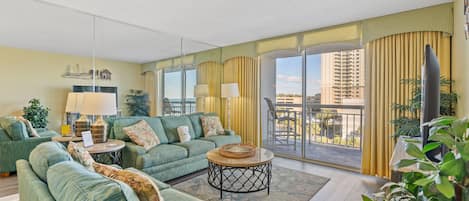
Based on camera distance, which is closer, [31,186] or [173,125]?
[31,186]

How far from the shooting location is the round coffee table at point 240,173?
2.70 m

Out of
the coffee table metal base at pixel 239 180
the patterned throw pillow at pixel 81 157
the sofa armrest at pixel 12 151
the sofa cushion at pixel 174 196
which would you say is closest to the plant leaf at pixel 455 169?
the sofa cushion at pixel 174 196

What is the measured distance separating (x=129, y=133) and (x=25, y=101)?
4.51 feet

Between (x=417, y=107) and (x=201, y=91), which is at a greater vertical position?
(x=201, y=91)

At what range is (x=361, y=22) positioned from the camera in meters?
3.75

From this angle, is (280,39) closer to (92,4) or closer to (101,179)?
(92,4)

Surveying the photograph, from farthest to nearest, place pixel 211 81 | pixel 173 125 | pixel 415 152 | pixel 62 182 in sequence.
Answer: pixel 211 81, pixel 173 125, pixel 62 182, pixel 415 152

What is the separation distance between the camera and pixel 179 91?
4918 mm

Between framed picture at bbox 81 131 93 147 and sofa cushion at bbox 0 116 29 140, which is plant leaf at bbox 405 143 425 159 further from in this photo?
sofa cushion at bbox 0 116 29 140

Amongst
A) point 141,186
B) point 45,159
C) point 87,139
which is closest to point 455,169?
point 141,186

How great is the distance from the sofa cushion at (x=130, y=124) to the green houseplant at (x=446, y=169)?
342 cm

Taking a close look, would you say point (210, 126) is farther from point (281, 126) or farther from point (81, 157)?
point (81, 157)

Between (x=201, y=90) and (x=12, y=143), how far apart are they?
3198 millimetres

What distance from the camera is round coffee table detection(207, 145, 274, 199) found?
270 centimetres
